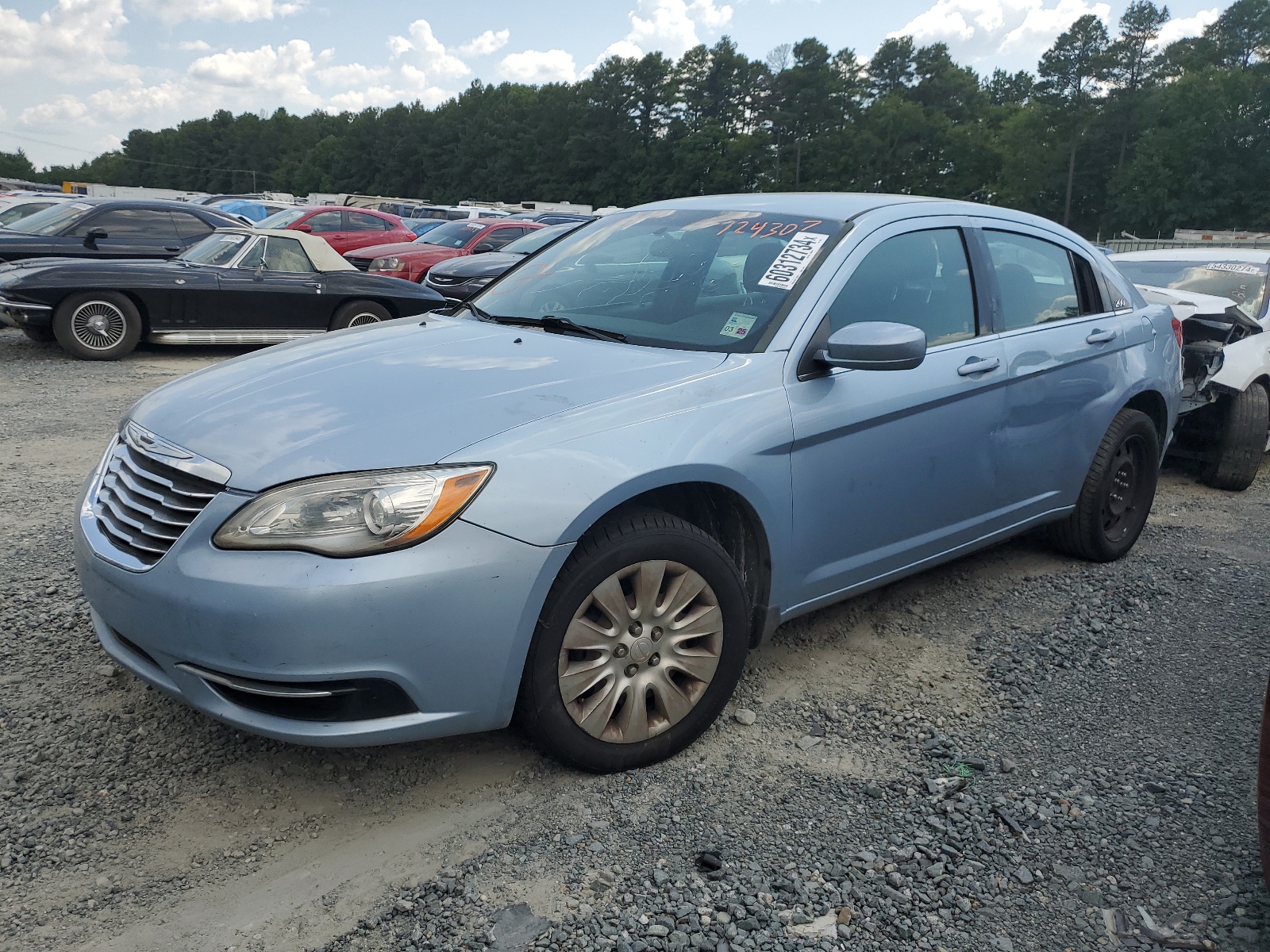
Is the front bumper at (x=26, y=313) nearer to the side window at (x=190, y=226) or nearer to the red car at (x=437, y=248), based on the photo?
the side window at (x=190, y=226)

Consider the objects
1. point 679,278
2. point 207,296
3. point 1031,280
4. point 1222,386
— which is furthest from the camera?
point 207,296

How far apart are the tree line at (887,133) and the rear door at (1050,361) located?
60.4 meters

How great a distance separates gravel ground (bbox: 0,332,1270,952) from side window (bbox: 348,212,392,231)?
15875mm

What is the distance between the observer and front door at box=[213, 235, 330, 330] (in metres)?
10.5

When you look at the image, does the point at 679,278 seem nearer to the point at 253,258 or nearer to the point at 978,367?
the point at 978,367

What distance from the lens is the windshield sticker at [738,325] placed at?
10.8ft

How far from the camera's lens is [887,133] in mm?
90062

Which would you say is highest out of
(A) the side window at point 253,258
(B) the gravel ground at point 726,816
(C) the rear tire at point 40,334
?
(A) the side window at point 253,258

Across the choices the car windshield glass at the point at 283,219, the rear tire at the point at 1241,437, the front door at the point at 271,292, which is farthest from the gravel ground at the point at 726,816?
the car windshield glass at the point at 283,219

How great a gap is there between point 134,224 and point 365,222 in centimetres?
726

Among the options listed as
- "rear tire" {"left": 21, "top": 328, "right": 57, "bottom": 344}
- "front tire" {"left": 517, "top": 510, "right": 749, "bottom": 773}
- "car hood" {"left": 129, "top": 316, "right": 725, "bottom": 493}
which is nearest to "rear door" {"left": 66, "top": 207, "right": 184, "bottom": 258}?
"rear tire" {"left": 21, "top": 328, "right": 57, "bottom": 344}

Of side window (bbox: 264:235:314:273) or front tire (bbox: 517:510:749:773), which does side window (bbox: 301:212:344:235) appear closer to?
side window (bbox: 264:235:314:273)

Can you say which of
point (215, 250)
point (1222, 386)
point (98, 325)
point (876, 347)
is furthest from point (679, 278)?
point (215, 250)

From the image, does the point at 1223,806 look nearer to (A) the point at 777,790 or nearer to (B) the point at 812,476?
(A) the point at 777,790
